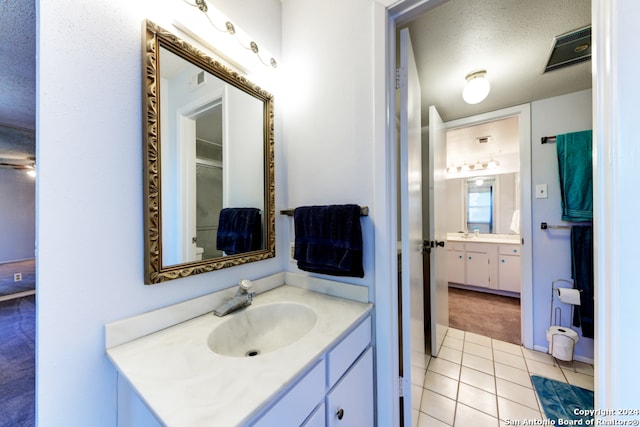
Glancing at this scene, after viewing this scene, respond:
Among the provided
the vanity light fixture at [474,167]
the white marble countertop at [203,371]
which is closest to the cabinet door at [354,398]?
the white marble countertop at [203,371]

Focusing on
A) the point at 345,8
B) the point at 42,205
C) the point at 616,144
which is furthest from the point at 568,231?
the point at 42,205

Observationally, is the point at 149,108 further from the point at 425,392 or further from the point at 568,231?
the point at 568,231

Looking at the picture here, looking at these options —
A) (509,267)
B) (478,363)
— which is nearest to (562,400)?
(478,363)

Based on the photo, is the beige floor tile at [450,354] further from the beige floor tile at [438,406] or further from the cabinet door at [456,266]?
the cabinet door at [456,266]

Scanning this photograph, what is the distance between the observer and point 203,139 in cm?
96

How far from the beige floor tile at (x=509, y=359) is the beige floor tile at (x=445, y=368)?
40 centimetres

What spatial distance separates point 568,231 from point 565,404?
1.26 metres

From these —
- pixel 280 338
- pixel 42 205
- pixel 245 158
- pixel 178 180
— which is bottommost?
pixel 280 338

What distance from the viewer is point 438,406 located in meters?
1.43

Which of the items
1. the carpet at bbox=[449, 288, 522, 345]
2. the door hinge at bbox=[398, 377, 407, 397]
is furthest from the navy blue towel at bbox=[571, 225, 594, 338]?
the door hinge at bbox=[398, 377, 407, 397]

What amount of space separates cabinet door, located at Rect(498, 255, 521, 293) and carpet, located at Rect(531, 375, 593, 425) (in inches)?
69.5

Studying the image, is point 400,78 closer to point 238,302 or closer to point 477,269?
point 238,302

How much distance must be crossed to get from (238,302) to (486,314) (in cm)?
304

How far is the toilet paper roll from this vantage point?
172 centimetres
